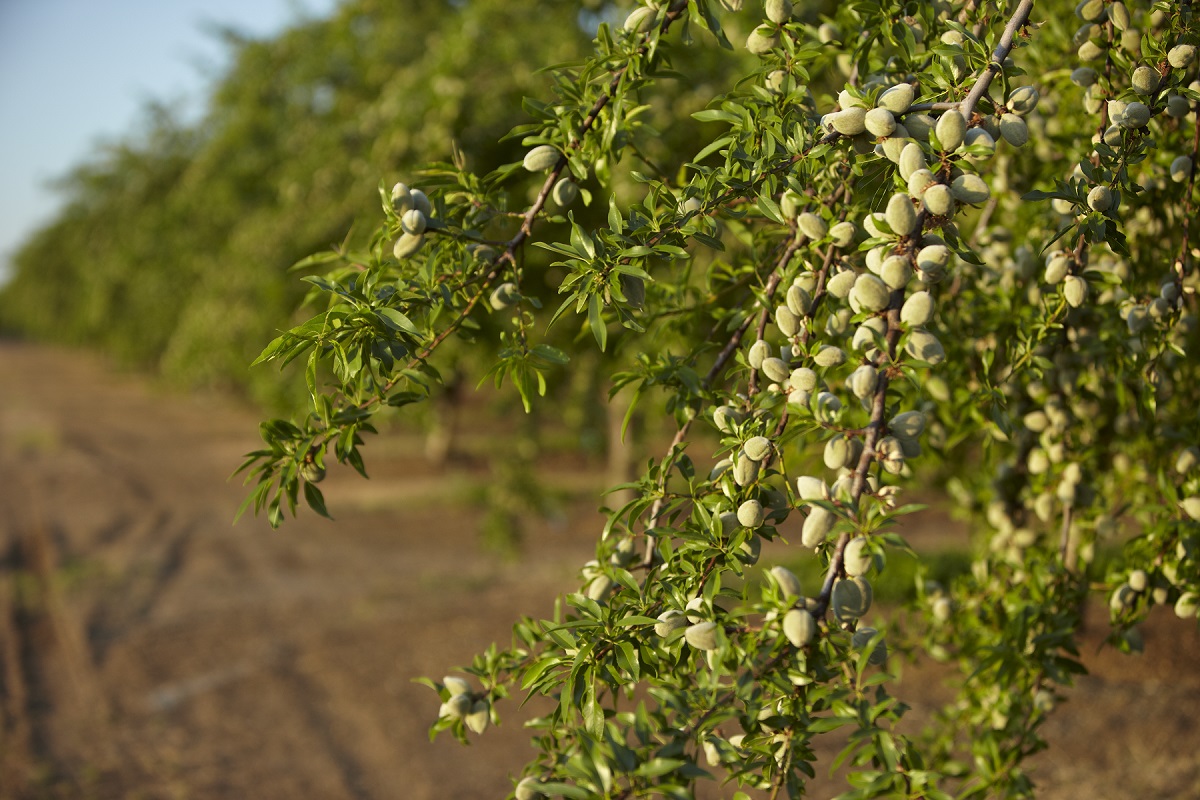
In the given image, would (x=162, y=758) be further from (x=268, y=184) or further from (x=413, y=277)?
(x=268, y=184)

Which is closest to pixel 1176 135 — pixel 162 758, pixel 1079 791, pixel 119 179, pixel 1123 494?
pixel 1123 494

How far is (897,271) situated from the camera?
1183mm

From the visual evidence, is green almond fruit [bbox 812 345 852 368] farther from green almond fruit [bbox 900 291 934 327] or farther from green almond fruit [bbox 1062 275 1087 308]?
green almond fruit [bbox 1062 275 1087 308]

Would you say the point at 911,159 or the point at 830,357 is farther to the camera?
the point at 830,357

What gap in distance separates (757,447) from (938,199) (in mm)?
390

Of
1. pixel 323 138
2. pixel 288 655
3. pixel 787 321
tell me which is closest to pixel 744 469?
pixel 787 321

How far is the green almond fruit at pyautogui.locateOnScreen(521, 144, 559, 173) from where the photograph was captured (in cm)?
151

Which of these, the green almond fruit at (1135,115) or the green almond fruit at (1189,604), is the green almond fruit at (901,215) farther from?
the green almond fruit at (1189,604)

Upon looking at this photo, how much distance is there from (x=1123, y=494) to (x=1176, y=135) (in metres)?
1.04

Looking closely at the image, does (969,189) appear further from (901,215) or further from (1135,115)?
(1135,115)

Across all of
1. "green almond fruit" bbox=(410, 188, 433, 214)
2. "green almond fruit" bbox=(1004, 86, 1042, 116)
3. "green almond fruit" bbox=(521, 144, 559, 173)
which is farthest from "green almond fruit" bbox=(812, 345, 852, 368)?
"green almond fruit" bbox=(410, 188, 433, 214)

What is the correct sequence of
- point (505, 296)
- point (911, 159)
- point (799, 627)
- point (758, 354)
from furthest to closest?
point (505, 296) < point (758, 354) < point (911, 159) < point (799, 627)

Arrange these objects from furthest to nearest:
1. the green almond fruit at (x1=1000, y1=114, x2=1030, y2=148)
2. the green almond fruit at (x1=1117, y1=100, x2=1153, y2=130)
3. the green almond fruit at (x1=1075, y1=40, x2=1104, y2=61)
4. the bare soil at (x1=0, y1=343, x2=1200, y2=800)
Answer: the bare soil at (x1=0, y1=343, x2=1200, y2=800), the green almond fruit at (x1=1075, y1=40, x2=1104, y2=61), the green almond fruit at (x1=1117, y1=100, x2=1153, y2=130), the green almond fruit at (x1=1000, y1=114, x2=1030, y2=148)

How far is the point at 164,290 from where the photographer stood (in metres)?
14.7
